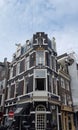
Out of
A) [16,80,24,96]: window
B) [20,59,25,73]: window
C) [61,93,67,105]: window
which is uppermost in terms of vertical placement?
[20,59,25,73]: window

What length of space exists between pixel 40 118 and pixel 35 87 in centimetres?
390

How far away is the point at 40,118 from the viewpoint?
20.8 m

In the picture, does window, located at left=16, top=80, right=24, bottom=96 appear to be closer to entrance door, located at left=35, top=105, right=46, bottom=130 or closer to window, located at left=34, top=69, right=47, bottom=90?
window, located at left=34, top=69, right=47, bottom=90

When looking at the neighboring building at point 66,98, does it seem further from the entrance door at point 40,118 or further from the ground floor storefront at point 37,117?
the entrance door at point 40,118

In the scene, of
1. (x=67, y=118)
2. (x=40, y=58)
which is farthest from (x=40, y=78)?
(x=67, y=118)

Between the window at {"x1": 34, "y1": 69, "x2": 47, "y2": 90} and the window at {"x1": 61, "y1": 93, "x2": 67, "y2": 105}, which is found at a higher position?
the window at {"x1": 34, "y1": 69, "x2": 47, "y2": 90}

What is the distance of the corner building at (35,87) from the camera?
2092cm

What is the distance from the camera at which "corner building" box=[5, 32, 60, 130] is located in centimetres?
2092

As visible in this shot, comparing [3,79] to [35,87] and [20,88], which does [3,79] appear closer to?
[20,88]

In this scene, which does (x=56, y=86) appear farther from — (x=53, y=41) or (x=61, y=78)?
(x=53, y=41)

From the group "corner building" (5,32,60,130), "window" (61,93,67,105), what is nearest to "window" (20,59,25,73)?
"corner building" (5,32,60,130)

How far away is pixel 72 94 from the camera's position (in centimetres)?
3088

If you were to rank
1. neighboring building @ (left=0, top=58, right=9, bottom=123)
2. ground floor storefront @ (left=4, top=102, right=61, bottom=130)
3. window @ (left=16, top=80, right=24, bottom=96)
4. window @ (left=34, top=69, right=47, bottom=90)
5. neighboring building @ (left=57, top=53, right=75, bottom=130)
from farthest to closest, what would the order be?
neighboring building @ (left=0, top=58, right=9, bottom=123) → neighboring building @ (left=57, top=53, right=75, bottom=130) → window @ (left=16, top=80, right=24, bottom=96) → window @ (left=34, top=69, right=47, bottom=90) → ground floor storefront @ (left=4, top=102, right=61, bottom=130)

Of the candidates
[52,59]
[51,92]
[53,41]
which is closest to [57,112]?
[51,92]
